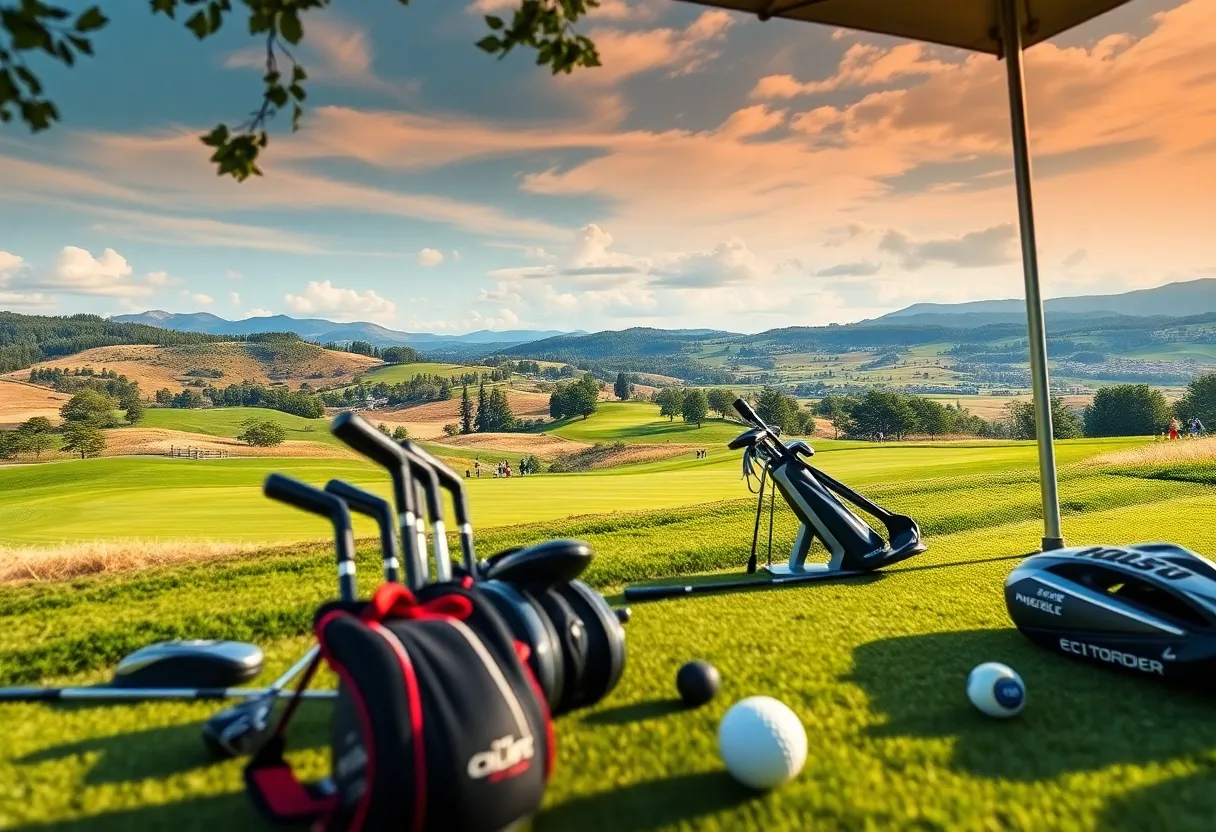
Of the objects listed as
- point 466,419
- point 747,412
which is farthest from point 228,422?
point 747,412

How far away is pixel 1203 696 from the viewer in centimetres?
327

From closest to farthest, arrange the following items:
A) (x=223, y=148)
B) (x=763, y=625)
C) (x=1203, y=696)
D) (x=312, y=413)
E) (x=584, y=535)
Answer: (x=223, y=148)
(x=1203, y=696)
(x=763, y=625)
(x=584, y=535)
(x=312, y=413)

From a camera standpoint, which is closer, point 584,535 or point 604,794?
point 604,794

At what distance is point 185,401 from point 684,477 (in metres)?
132

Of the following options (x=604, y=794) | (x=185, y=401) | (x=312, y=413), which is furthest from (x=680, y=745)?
(x=185, y=401)

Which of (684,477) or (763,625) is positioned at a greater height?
(763,625)

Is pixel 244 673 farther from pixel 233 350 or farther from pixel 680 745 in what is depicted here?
pixel 233 350

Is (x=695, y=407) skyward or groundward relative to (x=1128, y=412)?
skyward

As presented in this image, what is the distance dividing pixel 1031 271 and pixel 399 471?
5568mm

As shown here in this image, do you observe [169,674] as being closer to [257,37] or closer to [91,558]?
[257,37]

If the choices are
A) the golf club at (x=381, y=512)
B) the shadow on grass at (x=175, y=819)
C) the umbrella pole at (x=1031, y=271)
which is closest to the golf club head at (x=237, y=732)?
the shadow on grass at (x=175, y=819)

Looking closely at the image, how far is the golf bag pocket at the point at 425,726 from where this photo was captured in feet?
6.20

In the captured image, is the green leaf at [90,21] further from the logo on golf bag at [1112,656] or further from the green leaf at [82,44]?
the logo on golf bag at [1112,656]

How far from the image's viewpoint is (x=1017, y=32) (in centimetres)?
597
